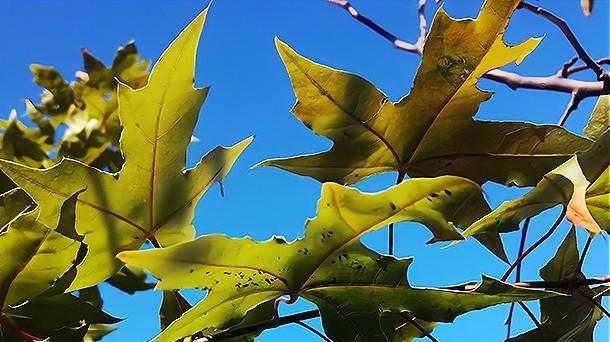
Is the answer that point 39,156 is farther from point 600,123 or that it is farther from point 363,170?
point 600,123

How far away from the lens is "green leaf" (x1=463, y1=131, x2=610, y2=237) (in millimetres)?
509

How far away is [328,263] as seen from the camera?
0.55 meters

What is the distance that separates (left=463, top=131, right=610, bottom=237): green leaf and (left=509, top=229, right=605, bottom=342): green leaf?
0.55 feet

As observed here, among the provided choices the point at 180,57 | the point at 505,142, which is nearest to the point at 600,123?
the point at 505,142

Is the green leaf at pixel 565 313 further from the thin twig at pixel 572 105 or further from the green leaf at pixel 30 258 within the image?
the green leaf at pixel 30 258

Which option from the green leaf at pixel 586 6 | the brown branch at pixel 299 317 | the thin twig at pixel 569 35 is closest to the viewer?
the brown branch at pixel 299 317

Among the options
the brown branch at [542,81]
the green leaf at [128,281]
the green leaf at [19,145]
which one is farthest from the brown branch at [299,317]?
the green leaf at [19,145]

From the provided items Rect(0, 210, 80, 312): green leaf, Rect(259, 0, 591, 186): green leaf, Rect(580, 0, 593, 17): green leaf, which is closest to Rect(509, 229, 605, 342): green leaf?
Rect(259, 0, 591, 186): green leaf

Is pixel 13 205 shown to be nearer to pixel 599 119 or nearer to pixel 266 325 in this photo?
pixel 266 325

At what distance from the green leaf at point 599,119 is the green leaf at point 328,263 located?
0.76 ft

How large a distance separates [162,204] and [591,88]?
59 cm

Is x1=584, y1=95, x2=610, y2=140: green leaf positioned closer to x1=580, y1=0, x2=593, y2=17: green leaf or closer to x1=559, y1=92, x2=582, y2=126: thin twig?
x1=559, y1=92, x2=582, y2=126: thin twig

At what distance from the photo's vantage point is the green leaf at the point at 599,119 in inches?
26.4

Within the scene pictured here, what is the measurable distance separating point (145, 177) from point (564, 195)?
0.35 metres
